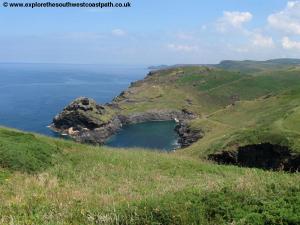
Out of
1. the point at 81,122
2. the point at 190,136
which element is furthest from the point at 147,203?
the point at 81,122

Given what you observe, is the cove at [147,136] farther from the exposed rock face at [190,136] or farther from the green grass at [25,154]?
the green grass at [25,154]

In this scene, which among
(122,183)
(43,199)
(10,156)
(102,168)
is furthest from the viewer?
(102,168)

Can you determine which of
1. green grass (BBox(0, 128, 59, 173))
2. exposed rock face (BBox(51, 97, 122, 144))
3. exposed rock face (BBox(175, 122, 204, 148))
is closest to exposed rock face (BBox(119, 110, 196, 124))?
exposed rock face (BBox(51, 97, 122, 144))

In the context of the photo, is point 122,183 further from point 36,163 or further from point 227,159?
point 227,159

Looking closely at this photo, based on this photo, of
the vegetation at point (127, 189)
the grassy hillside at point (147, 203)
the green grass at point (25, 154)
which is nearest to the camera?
the grassy hillside at point (147, 203)

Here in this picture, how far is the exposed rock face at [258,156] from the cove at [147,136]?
256ft

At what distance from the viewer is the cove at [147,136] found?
13700 cm

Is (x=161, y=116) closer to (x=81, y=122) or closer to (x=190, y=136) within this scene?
(x=81, y=122)

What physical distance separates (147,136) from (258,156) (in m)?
109

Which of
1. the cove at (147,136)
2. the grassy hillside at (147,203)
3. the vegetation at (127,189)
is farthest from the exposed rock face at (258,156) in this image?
the cove at (147,136)

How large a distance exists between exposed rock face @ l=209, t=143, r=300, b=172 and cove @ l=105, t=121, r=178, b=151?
256ft

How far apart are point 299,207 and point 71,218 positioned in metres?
5.86

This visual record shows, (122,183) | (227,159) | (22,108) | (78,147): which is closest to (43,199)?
(122,183)

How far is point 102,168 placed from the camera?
2572cm
